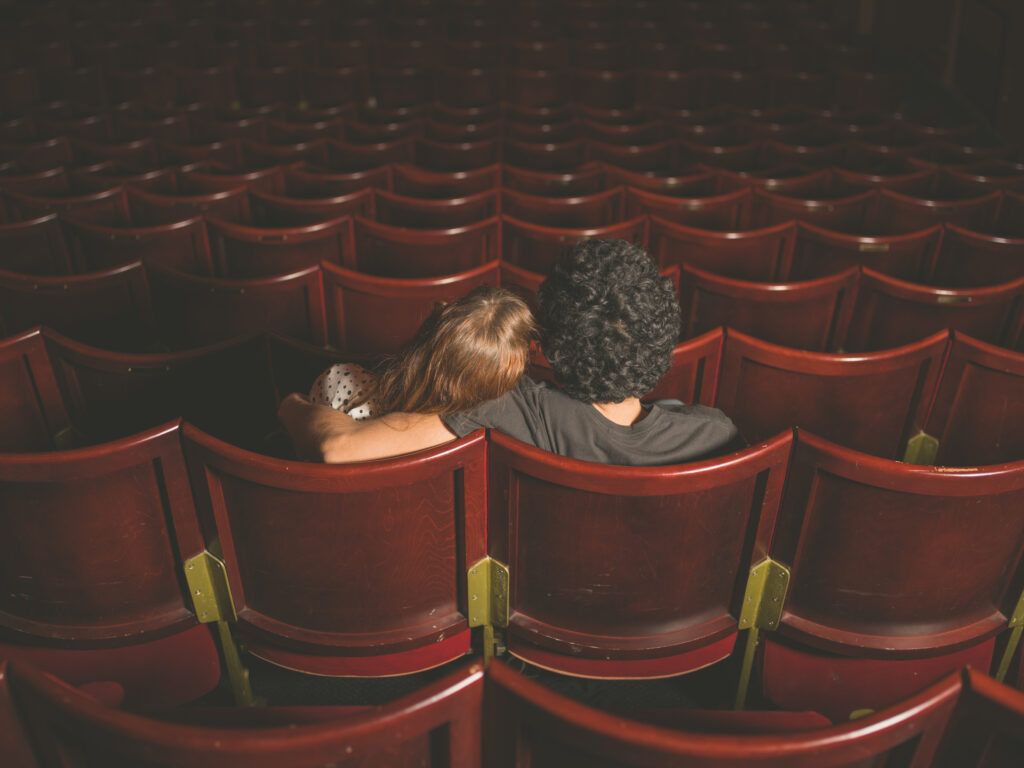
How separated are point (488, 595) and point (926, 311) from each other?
2.14 feet

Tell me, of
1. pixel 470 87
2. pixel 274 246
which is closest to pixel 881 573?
pixel 274 246

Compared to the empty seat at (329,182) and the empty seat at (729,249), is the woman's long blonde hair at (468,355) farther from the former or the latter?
the empty seat at (329,182)

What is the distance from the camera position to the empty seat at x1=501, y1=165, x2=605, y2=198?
4.68ft

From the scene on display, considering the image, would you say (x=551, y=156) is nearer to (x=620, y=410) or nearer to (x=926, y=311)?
(x=926, y=311)

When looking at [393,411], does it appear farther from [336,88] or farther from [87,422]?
[336,88]

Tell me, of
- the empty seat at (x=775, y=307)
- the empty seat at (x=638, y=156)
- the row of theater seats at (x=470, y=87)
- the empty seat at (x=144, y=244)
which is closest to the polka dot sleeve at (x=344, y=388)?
the empty seat at (x=775, y=307)

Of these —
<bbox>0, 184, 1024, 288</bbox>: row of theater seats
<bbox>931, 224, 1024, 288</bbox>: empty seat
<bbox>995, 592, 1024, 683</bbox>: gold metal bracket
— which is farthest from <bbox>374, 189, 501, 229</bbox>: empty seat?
<bbox>995, 592, 1024, 683</bbox>: gold metal bracket

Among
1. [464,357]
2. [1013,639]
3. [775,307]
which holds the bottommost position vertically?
[1013,639]

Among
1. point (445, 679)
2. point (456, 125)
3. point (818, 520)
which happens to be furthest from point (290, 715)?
point (456, 125)

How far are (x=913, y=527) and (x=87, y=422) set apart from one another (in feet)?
2.25

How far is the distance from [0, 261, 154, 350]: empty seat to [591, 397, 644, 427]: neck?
0.68 m

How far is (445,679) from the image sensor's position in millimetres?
303

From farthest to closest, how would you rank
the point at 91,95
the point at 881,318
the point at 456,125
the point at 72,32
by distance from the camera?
the point at 72,32 < the point at 91,95 < the point at 456,125 < the point at 881,318

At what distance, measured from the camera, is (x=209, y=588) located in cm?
52
